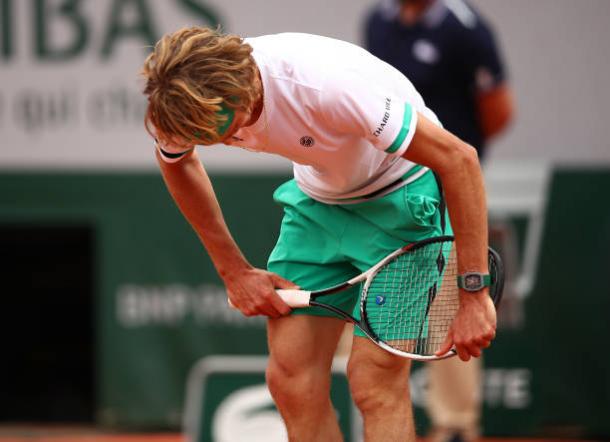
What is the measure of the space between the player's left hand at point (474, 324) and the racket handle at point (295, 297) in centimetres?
47

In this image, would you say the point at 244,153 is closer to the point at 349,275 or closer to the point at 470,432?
the point at 470,432

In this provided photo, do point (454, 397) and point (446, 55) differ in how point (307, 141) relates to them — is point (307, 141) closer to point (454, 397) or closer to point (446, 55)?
point (446, 55)

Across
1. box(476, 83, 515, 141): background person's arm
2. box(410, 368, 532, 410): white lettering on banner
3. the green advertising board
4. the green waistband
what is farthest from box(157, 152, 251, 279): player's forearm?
box(410, 368, 532, 410): white lettering on banner

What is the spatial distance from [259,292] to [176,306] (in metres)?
2.96

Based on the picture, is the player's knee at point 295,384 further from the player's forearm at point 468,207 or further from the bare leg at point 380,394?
the player's forearm at point 468,207

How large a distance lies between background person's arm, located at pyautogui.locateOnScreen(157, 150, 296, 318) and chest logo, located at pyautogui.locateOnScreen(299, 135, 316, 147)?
442 mm


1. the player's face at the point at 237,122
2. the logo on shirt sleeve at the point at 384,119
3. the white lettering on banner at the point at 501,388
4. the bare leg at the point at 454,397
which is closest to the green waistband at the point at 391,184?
the logo on shirt sleeve at the point at 384,119

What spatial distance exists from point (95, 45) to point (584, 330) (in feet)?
9.93

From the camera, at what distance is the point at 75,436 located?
6859mm

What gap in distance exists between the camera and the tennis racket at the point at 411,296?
3668 mm

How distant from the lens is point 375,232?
149 inches

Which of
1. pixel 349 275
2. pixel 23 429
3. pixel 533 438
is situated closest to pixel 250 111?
pixel 349 275

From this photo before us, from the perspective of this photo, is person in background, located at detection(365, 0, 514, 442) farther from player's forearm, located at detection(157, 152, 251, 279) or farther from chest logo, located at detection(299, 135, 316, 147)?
chest logo, located at detection(299, 135, 316, 147)

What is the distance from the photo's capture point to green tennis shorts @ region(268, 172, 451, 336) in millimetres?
3744
